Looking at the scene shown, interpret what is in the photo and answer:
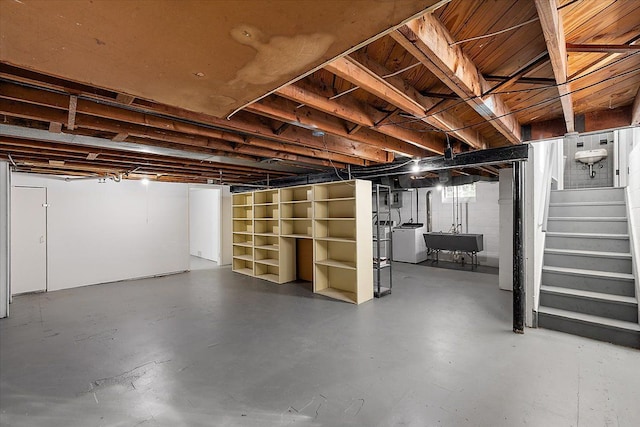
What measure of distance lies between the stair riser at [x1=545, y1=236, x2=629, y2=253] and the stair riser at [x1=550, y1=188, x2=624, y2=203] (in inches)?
42.5

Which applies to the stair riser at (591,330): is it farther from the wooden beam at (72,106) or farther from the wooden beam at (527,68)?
the wooden beam at (72,106)

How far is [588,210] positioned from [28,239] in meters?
9.12

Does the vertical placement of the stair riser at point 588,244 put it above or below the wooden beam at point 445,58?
below

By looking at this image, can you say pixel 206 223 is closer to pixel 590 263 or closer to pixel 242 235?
pixel 242 235

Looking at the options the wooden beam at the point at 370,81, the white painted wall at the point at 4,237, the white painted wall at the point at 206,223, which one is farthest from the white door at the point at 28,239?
the wooden beam at the point at 370,81

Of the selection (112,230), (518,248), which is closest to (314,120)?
(518,248)

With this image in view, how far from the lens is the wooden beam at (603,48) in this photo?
1418mm

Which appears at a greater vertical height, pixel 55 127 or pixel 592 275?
pixel 55 127

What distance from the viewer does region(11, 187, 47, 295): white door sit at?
4.86 meters

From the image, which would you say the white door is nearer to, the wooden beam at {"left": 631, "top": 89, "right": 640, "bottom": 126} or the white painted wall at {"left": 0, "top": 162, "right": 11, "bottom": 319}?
the white painted wall at {"left": 0, "top": 162, "right": 11, "bottom": 319}

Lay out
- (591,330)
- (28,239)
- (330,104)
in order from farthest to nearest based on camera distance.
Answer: (28,239), (591,330), (330,104)

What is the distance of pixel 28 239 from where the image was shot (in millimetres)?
4977

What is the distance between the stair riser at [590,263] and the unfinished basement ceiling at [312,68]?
1.69m

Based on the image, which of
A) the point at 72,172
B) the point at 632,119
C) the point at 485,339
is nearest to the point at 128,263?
the point at 72,172
